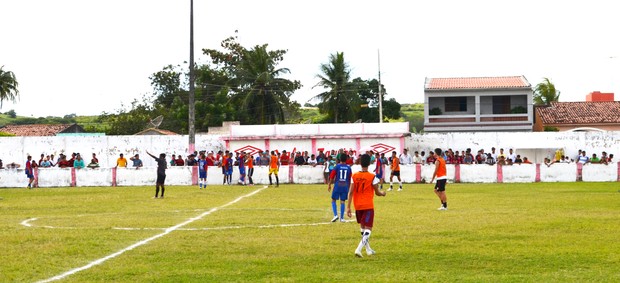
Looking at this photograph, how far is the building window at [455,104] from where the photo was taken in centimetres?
7544

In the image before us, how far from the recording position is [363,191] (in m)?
14.4

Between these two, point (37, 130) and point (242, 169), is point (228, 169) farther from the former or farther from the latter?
point (37, 130)

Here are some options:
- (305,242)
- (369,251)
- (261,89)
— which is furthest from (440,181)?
(261,89)

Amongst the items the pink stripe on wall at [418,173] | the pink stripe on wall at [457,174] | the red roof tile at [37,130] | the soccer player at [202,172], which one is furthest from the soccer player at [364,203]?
the red roof tile at [37,130]

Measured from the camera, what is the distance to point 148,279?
11.6m

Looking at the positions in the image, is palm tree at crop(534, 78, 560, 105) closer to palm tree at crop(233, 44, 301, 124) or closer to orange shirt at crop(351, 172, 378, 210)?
palm tree at crop(233, 44, 301, 124)

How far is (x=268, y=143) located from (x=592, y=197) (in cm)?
2792

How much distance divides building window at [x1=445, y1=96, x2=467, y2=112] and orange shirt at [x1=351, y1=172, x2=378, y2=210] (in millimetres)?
61962

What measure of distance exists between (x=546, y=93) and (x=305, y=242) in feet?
277

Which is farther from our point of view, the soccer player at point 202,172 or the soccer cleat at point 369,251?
the soccer player at point 202,172

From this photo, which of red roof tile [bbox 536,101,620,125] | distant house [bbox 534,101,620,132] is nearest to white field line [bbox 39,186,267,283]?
distant house [bbox 534,101,620,132]

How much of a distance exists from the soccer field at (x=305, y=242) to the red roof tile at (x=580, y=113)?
51673 millimetres

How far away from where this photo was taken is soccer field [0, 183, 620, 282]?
12.1m

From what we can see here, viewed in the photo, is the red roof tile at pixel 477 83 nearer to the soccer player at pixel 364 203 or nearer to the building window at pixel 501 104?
the building window at pixel 501 104
